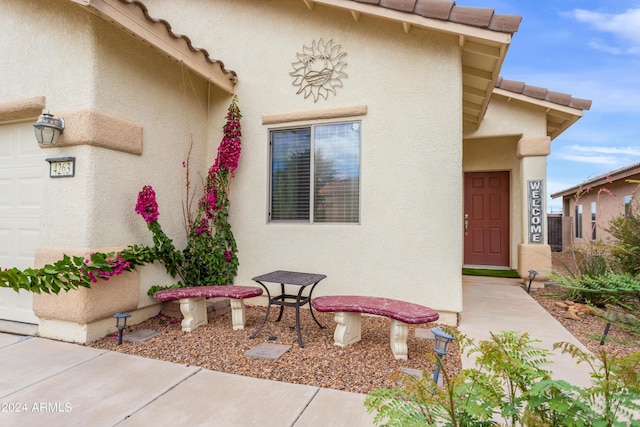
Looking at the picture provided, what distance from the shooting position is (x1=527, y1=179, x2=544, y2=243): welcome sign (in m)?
6.73

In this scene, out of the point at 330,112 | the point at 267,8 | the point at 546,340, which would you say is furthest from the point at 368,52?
the point at 546,340

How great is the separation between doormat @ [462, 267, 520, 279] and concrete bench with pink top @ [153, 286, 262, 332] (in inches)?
228

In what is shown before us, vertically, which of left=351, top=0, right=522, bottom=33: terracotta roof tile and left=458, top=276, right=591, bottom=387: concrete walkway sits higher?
left=351, top=0, right=522, bottom=33: terracotta roof tile

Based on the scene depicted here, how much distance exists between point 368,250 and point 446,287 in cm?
109

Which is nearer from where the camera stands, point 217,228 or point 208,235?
point 208,235

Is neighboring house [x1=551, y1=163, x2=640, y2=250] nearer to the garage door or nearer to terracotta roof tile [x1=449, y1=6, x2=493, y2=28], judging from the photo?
terracotta roof tile [x1=449, y1=6, x2=493, y2=28]

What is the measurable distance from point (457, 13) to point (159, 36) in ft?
11.6

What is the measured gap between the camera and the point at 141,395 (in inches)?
102

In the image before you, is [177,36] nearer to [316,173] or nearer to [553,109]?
[316,173]

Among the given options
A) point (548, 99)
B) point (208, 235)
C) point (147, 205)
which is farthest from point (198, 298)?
point (548, 99)

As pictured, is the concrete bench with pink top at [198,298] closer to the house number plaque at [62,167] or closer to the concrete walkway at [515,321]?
the house number plaque at [62,167]

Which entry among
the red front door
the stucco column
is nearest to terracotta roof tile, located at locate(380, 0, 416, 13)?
the stucco column

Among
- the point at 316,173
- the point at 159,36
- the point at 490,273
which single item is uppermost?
the point at 159,36

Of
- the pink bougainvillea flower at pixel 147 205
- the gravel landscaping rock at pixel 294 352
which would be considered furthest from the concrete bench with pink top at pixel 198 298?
the pink bougainvillea flower at pixel 147 205
